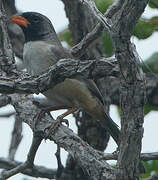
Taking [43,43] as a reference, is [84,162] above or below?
below

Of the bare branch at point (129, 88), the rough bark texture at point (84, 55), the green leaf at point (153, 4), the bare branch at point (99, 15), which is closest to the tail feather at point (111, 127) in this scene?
the rough bark texture at point (84, 55)

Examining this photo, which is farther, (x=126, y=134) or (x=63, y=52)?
(x=63, y=52)

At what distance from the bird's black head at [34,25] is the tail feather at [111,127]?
4.73 ft

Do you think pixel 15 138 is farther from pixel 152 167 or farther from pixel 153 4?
pixel 153 4

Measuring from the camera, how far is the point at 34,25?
6973 mm

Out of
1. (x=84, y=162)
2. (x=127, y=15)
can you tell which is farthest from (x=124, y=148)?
(x=127, y=15)

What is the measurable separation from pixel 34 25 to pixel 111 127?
184 centimetres

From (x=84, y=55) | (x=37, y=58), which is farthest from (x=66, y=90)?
(x=84, y=55)

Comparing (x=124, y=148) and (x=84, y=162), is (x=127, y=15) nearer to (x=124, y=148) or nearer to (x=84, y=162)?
(x=124, y=148)

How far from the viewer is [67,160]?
21.9 feet

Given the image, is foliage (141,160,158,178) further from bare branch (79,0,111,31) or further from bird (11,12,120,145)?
bare branch (79,0,111,31)

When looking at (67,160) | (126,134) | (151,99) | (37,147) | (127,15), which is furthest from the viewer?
(151,99)

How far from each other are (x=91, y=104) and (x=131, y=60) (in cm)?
259

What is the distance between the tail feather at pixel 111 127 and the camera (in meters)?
6.21
